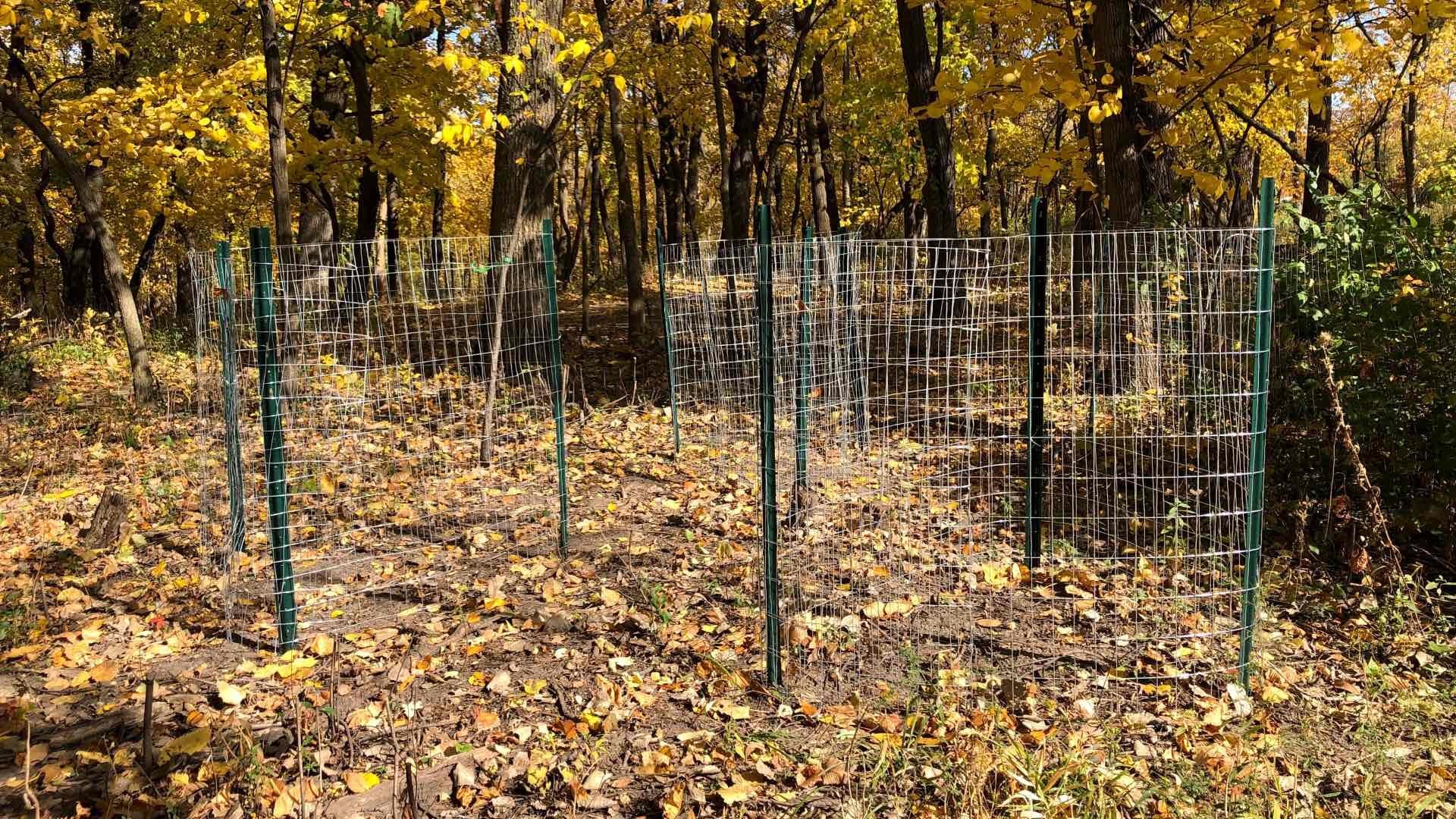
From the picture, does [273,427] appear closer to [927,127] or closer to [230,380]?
[230,380]

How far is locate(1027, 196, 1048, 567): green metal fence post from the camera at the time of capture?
4.56 metres

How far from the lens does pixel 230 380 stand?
449cm

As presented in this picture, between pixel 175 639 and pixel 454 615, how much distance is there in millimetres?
1331

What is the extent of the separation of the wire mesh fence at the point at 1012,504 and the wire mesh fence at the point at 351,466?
169 cm

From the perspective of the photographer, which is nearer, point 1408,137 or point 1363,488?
point 1363,488

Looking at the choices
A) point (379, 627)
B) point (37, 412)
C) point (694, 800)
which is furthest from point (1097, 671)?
point (37, 412)

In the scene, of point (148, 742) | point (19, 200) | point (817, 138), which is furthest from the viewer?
point (19, 200)

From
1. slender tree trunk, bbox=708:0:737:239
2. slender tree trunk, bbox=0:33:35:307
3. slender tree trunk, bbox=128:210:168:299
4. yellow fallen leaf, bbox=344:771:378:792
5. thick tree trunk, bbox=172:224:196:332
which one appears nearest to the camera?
yellow fallen leaf, bbox=344:771:378:792

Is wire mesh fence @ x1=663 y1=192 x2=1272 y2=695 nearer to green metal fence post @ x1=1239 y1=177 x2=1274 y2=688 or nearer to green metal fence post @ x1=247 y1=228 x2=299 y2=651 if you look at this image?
green metal fence post @ x1=1239 y1=177 x2=1274 y2=688

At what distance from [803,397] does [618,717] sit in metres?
2.61

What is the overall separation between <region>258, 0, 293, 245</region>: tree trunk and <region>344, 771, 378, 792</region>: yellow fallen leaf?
4.13 m

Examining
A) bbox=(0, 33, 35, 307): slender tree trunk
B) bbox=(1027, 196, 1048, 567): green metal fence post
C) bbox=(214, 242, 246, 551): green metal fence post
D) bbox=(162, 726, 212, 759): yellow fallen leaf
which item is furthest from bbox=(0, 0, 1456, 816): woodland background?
bbox=(1027, 196, 1048, 567): green metal fence post

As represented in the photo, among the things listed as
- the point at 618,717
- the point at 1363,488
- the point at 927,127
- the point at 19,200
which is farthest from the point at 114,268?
the point at 19,200

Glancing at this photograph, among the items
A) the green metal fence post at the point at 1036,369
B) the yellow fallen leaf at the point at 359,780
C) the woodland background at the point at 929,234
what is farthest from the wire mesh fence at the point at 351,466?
the green metal fence post at the point at 1036,369
